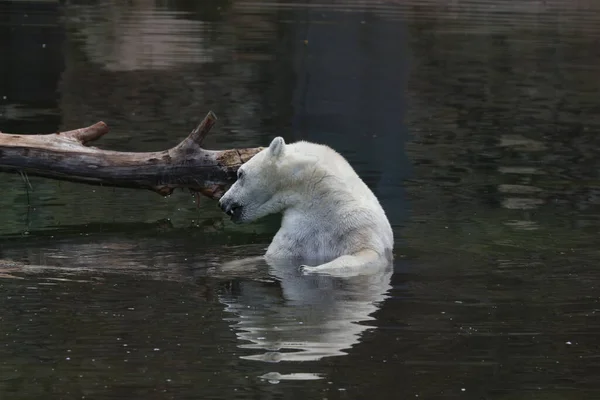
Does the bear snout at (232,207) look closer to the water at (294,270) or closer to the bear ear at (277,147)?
the water at (294,270)

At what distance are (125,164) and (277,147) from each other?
199 cm

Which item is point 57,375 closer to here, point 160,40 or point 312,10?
point 160,40

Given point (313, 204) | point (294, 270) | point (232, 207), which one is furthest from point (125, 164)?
point (294, 270)

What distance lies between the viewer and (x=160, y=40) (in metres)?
28.9

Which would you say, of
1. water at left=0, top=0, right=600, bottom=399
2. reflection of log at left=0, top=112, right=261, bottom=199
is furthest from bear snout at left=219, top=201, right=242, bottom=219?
reflection of log at left=0, top=112, right=261, bottom=199

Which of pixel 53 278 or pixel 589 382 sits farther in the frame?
pixel 53 278

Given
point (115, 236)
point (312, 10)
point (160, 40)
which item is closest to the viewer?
point (115, 236)

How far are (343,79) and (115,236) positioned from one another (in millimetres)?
13876

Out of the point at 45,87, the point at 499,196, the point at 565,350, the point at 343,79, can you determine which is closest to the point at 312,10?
the point at 343,79

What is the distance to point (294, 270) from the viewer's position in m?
9.34

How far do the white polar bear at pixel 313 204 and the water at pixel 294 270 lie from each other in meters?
0.30

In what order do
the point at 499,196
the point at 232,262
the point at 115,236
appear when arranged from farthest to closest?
the point at 499,196 < the point at 115,236 < the point at 232,262

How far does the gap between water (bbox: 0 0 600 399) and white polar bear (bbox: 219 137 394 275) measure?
0.99 ft

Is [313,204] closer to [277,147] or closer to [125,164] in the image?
[277,147]
